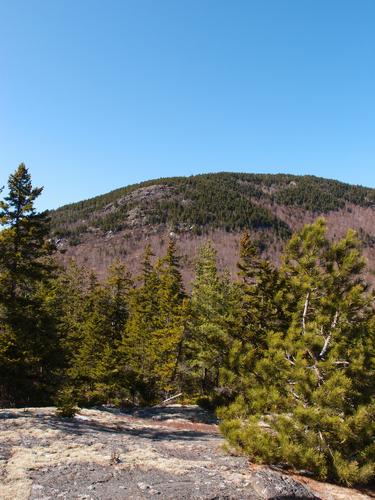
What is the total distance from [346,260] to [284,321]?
9.91m

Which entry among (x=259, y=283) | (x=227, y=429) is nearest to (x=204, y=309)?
(x=259, y=283)

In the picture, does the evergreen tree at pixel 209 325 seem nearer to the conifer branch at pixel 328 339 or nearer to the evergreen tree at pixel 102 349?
the evergreen tree at pixel 102 349

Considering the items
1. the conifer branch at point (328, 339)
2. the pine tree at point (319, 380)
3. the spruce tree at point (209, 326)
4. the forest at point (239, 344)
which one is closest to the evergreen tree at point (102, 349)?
the forest at point (239, 344)

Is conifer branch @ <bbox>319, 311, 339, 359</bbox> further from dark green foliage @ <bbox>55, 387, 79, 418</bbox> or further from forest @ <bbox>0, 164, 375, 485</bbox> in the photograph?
dark green foliage @ <bbox>55, 387, 79, 418</bbox>

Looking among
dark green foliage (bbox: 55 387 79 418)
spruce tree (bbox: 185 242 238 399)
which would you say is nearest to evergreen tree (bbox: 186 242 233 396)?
spruce tree (bbox: 185 242 238 399)

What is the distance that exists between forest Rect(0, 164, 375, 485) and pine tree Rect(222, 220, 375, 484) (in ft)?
0.10

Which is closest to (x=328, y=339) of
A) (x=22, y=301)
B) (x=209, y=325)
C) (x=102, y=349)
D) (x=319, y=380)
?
(x=319, y=380)

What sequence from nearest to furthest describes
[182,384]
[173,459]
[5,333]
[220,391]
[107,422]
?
[173,459] → [107,422] → [5,333] → [220,391] → [182,384]

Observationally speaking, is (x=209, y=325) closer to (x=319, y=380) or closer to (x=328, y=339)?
(x=328, y=339)

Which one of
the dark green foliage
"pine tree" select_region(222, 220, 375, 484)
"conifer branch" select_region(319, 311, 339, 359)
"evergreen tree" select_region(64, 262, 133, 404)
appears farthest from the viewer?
"evergreen tree" select_region(64, 262, 133, 404)

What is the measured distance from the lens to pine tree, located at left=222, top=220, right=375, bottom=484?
8.97 m

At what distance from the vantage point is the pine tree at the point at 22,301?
18906 millimetres

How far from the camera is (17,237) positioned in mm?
19703

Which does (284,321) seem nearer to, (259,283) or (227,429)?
(259,283)
